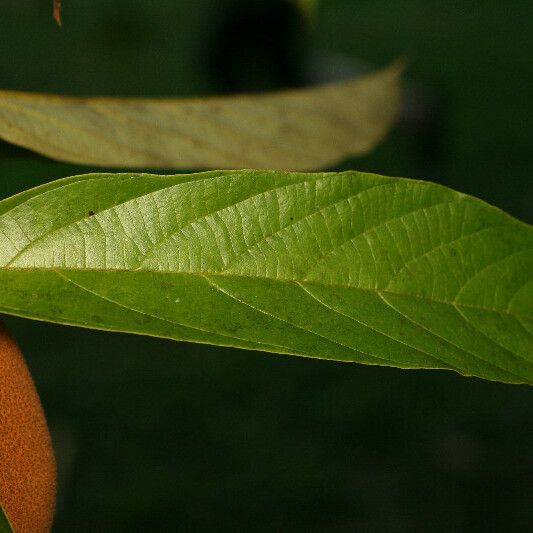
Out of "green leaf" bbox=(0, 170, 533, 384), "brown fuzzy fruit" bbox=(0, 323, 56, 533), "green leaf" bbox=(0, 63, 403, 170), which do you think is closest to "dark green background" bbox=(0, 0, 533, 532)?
"green leaf" bbox=(0, 63, 403, 170)

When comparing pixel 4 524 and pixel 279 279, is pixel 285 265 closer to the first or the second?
pixel 279 279

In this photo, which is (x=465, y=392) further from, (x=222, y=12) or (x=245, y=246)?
(x=245, y=246)

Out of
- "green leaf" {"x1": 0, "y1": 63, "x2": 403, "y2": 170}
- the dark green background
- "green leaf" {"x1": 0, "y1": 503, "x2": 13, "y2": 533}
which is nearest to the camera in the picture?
"green leaf" {"x1": 0, "y1": 503, "x2": 13, "y2": 533}

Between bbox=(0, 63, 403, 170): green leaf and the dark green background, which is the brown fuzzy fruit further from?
the dark green background

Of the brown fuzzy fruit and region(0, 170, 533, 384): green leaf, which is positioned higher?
region(0, 170, 533, 384): green leaf

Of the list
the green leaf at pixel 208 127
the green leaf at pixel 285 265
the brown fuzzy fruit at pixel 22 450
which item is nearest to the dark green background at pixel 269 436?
the green leaf at pixel 208 127

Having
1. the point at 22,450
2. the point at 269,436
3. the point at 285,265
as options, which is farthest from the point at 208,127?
the point at 269,436

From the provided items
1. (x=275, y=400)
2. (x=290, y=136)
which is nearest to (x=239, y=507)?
(x=275, y=400)
